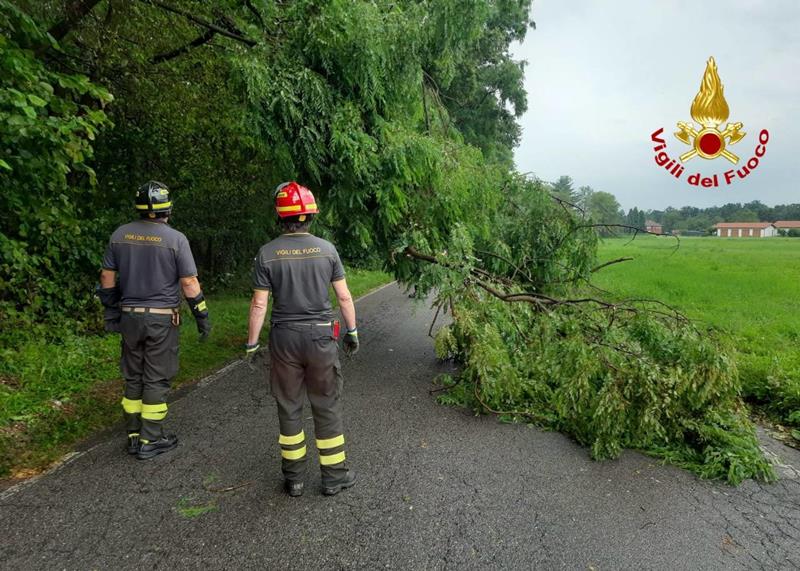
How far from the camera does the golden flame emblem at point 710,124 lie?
6.52 m

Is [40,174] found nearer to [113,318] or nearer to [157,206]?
[157,206]

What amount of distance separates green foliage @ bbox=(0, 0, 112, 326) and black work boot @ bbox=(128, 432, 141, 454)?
215 centimetres

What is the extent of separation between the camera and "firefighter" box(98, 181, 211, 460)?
374 cm

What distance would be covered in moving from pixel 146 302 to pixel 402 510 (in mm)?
2521

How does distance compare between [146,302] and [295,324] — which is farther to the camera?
[146,302]

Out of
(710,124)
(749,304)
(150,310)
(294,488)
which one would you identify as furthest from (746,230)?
(150,310)

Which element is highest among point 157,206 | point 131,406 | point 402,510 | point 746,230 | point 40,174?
point 746,230

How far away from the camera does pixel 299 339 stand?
10.7 ft

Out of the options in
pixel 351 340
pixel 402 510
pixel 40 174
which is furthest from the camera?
pixel 40 174

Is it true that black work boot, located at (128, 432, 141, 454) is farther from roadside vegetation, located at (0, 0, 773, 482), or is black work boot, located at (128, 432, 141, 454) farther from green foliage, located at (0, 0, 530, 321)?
green foliage, located at (0, 0, 530, 321)

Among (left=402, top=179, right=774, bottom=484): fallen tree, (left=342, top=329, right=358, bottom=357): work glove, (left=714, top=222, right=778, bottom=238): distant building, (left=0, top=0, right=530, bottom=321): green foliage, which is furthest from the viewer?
(left=714, top=222, right=778, bottom=238): distant building

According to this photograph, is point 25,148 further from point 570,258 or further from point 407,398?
point 570,258

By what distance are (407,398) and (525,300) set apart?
184cm

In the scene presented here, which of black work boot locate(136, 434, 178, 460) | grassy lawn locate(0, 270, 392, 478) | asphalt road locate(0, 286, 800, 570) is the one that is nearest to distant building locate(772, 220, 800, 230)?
asphalt road locate(0, 286, 800, 570)
